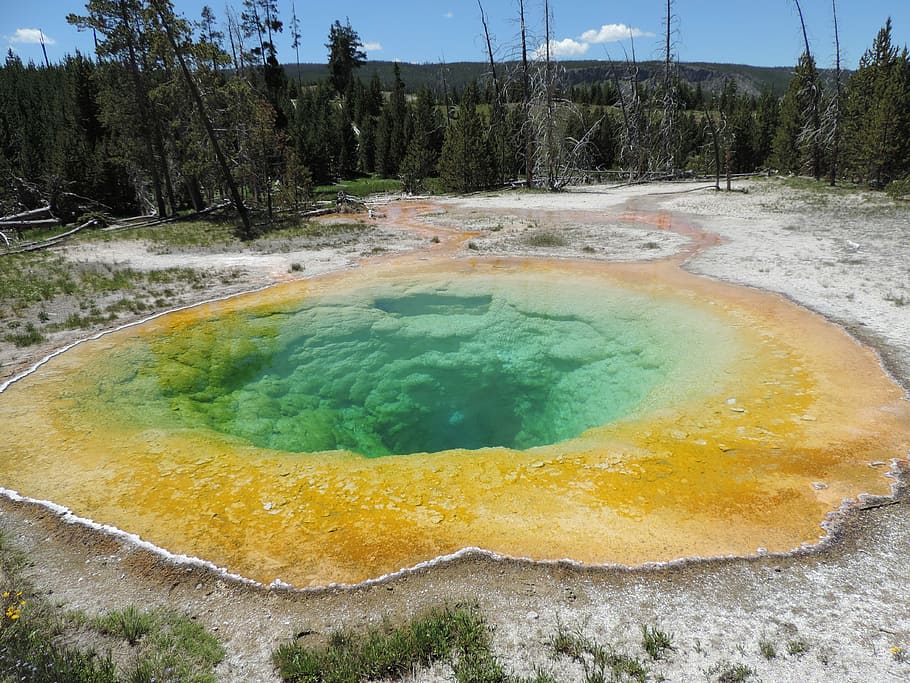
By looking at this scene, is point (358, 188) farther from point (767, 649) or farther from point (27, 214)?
point (767, 649)

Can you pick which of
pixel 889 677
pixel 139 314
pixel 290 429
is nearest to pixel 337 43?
pixel 139 314

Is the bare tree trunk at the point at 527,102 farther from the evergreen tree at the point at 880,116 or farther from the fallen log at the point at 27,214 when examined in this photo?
the fallen log at the point at 27,214

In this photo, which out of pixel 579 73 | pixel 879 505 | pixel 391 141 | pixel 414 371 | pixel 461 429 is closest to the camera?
pixel 879 505

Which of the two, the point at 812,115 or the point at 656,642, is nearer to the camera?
the point at 656,642

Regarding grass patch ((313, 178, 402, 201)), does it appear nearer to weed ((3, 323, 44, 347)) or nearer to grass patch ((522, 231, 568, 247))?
grass patch ((522, 231, 568, 247))

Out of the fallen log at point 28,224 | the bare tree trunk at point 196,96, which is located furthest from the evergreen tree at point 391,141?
the fallen log at point 28,224

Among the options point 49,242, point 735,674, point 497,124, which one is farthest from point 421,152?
point 735,674

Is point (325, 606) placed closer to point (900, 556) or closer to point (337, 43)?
point (900, 556)
